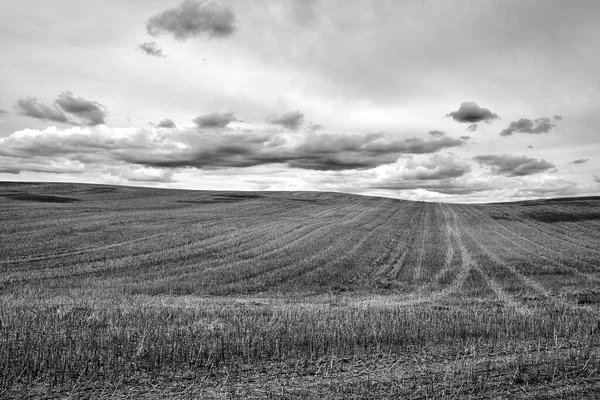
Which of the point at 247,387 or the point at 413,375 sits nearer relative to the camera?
the point at 247,387

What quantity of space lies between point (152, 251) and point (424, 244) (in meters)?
19.8

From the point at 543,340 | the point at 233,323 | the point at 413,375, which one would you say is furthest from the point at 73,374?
the point at 543,340

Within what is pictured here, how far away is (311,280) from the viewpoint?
2011 centimetres

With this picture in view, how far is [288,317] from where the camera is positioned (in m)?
11.9

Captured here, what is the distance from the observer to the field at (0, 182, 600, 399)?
730 centimetres

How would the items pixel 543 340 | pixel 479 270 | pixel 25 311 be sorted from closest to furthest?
pixel 543 340 → pixel 25 311 → pixel 479 270

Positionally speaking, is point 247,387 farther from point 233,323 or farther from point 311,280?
point 311,280

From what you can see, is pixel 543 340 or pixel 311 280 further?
pixel 311 280

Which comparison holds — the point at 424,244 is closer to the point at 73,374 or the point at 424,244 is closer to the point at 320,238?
the point at 320,238

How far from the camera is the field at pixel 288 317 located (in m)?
7.30

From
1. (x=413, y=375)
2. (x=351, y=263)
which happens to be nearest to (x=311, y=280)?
(x=351, y=263)

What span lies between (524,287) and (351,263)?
8.70m

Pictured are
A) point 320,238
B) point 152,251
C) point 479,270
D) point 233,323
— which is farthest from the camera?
point 320,238

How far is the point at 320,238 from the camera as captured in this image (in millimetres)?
33344
